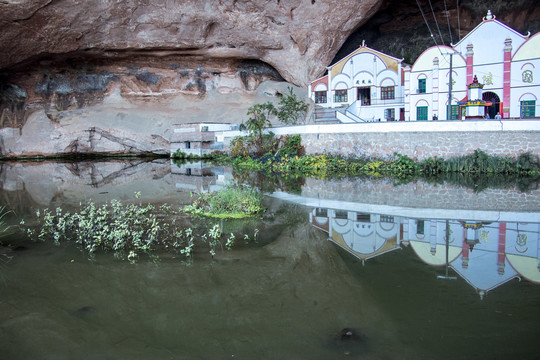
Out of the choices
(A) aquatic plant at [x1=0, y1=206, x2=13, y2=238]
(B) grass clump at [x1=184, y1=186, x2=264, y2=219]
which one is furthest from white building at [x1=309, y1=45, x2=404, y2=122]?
(A) aquatic plant at [x1=0, y1=206, x2=13, y2=238]

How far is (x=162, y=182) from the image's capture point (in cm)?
1736

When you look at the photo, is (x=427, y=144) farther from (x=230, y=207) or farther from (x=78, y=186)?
(x=78, y=186)

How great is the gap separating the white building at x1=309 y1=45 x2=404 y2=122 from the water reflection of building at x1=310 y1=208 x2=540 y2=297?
748 inches

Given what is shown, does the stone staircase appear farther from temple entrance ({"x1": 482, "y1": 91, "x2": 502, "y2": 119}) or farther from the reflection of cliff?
the reflection of cliff

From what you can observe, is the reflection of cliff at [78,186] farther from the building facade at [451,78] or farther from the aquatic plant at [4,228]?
the building facade at [451,78]

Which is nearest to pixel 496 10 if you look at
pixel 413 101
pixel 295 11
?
pixel 413 101

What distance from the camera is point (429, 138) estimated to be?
18.8 m

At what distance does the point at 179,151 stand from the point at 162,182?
1558cm

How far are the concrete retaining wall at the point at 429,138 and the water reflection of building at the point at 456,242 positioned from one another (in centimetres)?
945

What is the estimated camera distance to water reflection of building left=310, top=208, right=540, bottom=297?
5738mm

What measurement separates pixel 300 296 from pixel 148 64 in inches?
1296

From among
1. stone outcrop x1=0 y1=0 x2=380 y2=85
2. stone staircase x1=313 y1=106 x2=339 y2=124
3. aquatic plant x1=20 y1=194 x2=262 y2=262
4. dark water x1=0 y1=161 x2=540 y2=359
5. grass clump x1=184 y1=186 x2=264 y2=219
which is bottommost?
dark water x1=0 y1=161 x2=540 y2=359

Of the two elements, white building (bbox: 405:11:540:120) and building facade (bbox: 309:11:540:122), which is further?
building facade (bbox: 309:11:540:122)

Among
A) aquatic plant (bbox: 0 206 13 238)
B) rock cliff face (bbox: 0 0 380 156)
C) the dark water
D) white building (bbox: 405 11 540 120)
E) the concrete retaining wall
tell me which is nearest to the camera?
the dark water
